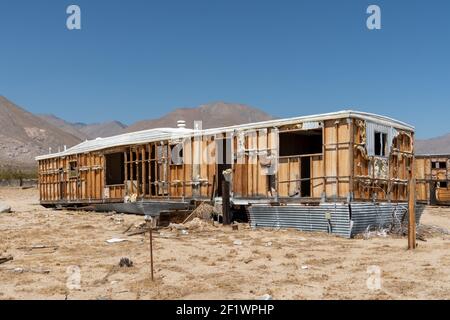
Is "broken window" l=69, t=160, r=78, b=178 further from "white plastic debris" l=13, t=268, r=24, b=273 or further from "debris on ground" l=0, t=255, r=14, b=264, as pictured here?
"white plastic debris" l=13, t=268, r=24, b=273

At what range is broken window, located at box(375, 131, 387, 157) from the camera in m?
19.5

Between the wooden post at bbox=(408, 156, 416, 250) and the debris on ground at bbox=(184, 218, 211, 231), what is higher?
the wooden post at bbox=(408, 156, 416, 250)

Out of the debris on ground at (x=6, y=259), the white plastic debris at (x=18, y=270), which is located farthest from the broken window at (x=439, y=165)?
the white plastic debris at (x=18, y=270)

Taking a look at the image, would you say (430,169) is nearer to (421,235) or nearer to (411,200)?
(421,235)

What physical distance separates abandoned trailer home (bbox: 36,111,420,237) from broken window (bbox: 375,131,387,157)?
0.12ft

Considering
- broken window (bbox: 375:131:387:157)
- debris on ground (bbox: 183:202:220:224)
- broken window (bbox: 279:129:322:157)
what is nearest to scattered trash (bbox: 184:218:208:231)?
debris on ground (bbox: 183:202:220:224)

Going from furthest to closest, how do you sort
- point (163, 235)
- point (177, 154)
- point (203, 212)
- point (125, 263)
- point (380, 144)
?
point (177, 154), point (203, 212), point (380, 144), point (163, 235), point (125, 263)

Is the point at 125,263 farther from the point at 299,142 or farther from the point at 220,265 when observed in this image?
the point at 299,142

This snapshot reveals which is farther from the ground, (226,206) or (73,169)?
(73,169)

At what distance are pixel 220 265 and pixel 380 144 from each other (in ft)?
32.8

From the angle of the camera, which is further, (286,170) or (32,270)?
(286,170)

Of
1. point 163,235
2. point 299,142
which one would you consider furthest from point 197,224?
point 299,142

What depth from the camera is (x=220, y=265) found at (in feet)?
39.8
